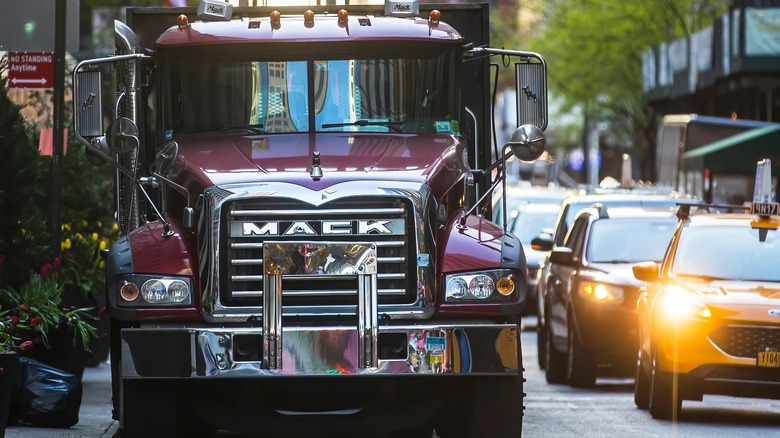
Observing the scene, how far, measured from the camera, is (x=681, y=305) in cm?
1399

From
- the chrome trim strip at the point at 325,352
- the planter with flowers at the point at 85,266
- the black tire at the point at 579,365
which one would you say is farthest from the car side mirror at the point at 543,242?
the chrome trim strip at the point at 325,352

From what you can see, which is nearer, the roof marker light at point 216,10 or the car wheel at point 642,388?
the roof marker light at point 216,10

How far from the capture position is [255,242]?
10.0 meters

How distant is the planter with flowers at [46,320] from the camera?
12.6 metres

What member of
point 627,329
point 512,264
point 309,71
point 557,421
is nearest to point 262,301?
point 512,264

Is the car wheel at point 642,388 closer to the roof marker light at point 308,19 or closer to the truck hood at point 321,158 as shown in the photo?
the truck hood at point 321,158

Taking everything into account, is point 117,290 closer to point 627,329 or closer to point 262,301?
point 262,301

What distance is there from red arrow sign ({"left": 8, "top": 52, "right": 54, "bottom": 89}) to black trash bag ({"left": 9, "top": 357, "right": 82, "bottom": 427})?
3350 millimetres

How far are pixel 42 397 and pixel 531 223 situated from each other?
16390mm

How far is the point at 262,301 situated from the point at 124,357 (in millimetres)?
812

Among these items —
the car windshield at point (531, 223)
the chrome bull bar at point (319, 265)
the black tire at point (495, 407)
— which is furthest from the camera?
the car windshield at point (531, 223)

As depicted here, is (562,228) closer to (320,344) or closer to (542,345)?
(542,345)

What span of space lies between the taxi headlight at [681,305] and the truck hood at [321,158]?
3.10 meters

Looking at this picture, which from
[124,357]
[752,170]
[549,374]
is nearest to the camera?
[124,357]
